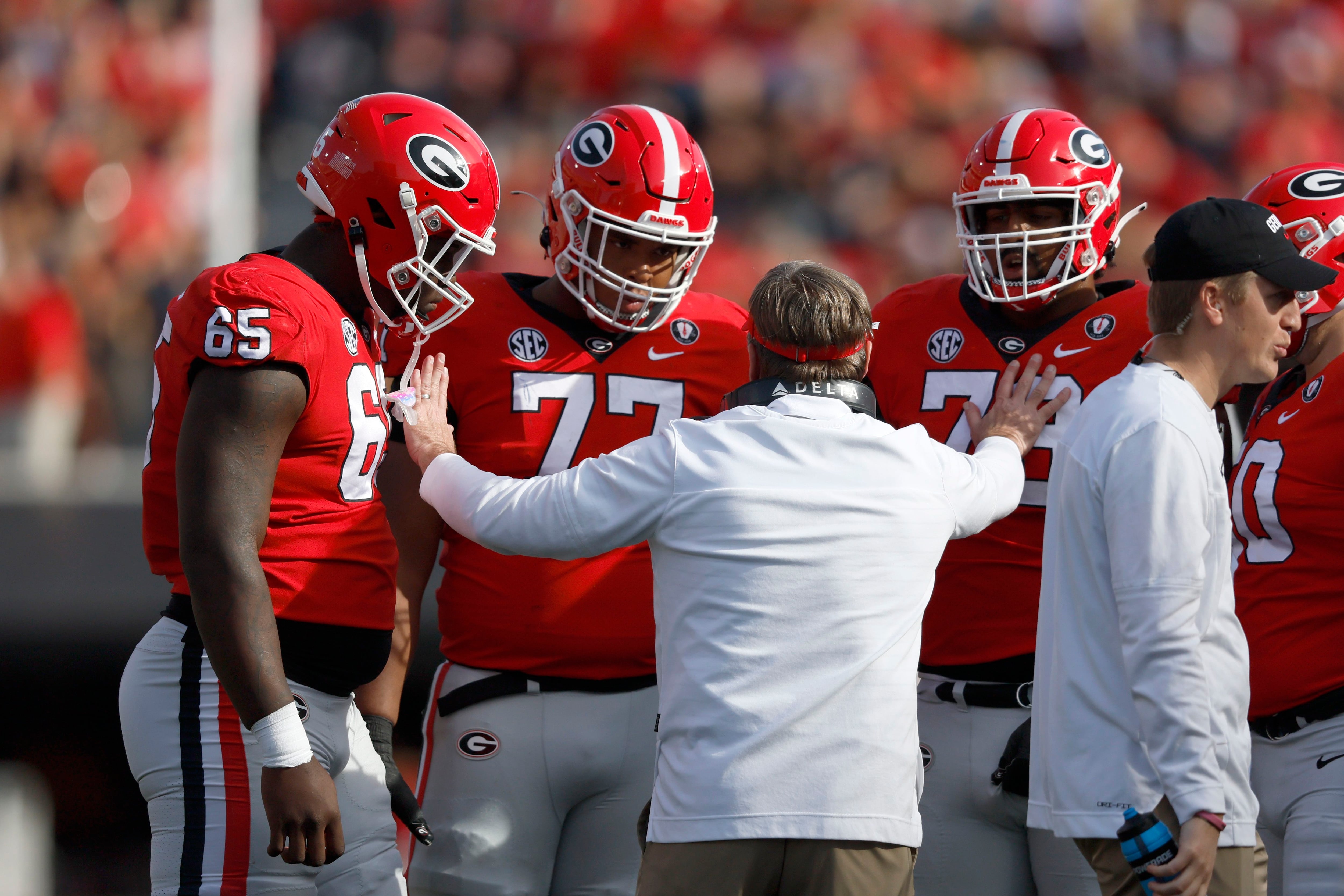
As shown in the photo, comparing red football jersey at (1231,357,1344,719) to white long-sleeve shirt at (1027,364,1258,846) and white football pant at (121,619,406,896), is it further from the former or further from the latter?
white football pant at (121,619,406,896)

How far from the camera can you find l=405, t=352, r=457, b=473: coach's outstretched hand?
2293mm

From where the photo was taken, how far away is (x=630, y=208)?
2621 mm

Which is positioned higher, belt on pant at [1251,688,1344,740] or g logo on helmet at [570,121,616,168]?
g logo on helmet at [570,121,616,168]

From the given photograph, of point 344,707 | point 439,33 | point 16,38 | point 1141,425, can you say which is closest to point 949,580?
point 1141,425

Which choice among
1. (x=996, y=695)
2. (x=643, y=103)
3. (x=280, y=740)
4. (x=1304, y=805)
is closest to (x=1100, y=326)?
(x=996, y=695)

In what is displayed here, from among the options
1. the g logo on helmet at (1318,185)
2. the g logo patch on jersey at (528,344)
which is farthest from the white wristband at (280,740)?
the g logo on helmet at (1318,185)

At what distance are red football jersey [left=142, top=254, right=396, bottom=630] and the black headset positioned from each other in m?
0.62

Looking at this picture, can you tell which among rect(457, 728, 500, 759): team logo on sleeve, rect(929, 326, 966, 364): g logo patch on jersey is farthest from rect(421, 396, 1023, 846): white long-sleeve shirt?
rect(929, 326, 966, 364): g logo patch on jersey

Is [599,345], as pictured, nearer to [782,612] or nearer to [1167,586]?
[782,612]

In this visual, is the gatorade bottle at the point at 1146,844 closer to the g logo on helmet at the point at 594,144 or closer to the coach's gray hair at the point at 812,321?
the coach's gray hair at the point at 812,321

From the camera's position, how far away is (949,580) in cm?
265

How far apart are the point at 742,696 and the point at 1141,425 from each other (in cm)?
70

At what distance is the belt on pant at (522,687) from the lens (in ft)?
8.50

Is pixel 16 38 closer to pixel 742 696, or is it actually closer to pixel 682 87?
pixel 682 87
